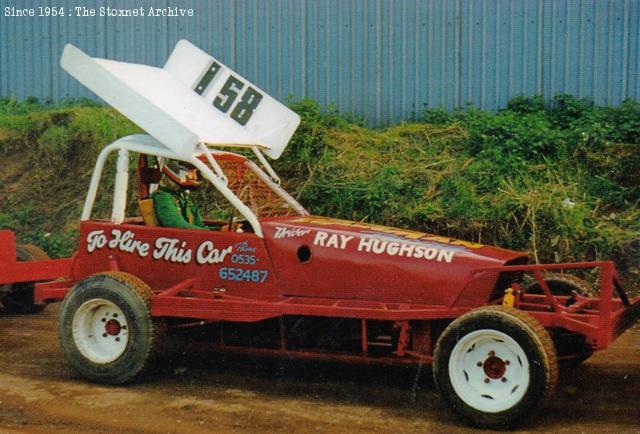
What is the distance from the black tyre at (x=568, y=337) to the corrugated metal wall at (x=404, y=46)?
18.7 feet

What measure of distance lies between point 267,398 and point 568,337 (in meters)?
2.09

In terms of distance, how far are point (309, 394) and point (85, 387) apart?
1631mm

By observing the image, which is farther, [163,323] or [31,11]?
[31,11]

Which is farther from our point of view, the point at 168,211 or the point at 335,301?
the point at 168,211

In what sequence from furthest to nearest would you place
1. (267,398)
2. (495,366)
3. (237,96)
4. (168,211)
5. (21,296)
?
(21,296) < (237,96) < (168,211) < (267,398) < (495,366)

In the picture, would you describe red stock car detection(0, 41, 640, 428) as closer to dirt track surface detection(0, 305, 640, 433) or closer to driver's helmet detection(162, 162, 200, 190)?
driver's helmet detection(162, 162, 200, 190)

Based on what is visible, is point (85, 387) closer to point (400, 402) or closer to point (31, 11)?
point (400, 402)

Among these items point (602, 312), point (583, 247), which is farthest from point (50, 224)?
point (602, 312)

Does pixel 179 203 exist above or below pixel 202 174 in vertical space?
below

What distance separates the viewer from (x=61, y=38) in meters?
14.5

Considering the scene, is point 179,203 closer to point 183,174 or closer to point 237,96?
point 183,174

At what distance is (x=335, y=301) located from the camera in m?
6.39

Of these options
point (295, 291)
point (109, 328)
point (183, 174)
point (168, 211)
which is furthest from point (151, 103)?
point (295, 291)

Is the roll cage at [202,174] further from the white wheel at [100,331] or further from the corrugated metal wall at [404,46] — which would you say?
the corrugated metal wall at [404,46]
